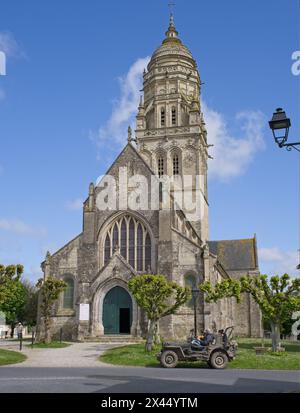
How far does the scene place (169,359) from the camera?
1925cm

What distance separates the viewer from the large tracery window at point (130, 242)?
119ft

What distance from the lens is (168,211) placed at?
36062 mm

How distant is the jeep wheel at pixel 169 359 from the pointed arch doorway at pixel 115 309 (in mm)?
15752

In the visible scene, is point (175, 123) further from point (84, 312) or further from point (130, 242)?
point (84, 312)

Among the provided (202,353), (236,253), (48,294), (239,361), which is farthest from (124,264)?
(236,253)

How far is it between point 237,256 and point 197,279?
21.5m

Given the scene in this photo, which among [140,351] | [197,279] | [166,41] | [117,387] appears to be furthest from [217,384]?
[166,41]

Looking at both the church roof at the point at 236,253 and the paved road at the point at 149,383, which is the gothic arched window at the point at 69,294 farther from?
the church roof at the point at 236,253

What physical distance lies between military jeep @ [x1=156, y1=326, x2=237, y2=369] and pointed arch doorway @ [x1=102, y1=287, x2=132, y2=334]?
51.5 feet

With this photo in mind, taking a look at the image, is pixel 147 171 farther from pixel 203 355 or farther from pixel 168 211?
pixel 203 355

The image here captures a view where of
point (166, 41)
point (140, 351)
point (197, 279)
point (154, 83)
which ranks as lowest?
point (140, 351)

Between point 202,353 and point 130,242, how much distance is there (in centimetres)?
1867

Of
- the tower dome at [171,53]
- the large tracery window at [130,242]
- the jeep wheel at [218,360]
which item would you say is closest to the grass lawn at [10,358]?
the jeep wheel at [218,360]

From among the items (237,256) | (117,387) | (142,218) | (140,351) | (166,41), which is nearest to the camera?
(117,387)
